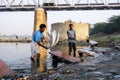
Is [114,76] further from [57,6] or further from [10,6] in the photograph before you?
[10,6]

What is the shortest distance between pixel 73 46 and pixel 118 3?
174ft

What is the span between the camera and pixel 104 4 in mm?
71312

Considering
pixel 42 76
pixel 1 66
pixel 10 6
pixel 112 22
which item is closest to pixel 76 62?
pixel 42 76

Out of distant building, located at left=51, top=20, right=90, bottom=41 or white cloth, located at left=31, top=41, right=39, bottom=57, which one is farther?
distant building, located at left=51, top=20, right=90, bottom=41

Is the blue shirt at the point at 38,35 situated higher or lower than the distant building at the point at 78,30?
higher

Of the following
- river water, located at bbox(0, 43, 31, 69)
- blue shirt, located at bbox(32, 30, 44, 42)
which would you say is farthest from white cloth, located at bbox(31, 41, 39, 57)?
river water, located at bbox(0, 43, 31, 69)

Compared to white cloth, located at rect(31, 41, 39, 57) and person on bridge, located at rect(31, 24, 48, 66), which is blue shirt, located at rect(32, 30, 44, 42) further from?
white cloth, located at rect(31, 41, 39, 57)

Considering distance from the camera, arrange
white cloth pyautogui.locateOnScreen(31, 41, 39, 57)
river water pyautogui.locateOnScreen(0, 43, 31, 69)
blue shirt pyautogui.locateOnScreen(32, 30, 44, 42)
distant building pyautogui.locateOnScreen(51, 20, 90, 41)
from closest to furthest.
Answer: blue shirt pyautogui.locateOnScreen(32, 30, 44, 42), white cloth pyautogui.locateOnScreen(31, 41, 39, 57), river water pyautogui.locateOnScreen(0, 43, 31, 69), distant building pyautogui.locateOnScreen(51, 20, 90, 41)

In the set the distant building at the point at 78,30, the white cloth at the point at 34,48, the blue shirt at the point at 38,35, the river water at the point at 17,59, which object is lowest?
the distant building at the point at 78,30

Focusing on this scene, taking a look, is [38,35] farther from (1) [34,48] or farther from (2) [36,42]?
(1) [34,48]

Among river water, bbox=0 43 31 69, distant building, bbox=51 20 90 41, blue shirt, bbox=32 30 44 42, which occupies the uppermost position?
blue shirt, bbox=32 30 44 42

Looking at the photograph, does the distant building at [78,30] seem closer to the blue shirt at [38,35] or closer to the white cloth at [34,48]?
the white cloth at [34,48]

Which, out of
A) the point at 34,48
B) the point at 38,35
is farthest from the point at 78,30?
the point at 38,35

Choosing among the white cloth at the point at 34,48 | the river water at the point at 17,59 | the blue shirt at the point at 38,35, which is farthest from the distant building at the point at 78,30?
the blue shirt at the point at 38,35
